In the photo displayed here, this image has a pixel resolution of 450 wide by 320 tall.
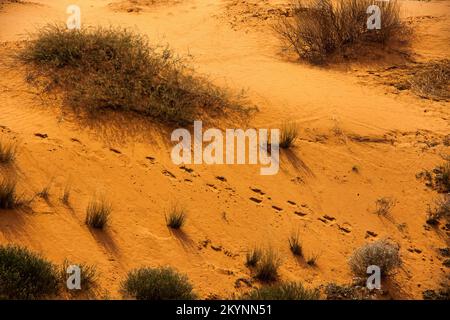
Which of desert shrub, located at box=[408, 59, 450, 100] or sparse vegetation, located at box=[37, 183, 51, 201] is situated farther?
desert shrub, located at box=[408, 59, 450, 100]

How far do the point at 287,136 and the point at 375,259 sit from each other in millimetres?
2420

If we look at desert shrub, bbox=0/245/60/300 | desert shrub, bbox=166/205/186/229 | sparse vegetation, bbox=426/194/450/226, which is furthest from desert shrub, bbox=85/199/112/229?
sparse vegetation, bbox=426/194/450/226

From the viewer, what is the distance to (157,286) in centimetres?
546

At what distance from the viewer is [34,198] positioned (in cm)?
653

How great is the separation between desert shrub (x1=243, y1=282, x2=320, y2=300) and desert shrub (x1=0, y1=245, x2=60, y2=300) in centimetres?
171

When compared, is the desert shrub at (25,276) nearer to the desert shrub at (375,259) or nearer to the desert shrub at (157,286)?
the desert shrub at (157,286)

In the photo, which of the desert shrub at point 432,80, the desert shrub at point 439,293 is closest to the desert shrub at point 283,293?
the desert shrub at point 439,293

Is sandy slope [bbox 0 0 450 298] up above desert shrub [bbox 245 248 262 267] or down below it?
above

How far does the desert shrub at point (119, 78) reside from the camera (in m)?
8.33

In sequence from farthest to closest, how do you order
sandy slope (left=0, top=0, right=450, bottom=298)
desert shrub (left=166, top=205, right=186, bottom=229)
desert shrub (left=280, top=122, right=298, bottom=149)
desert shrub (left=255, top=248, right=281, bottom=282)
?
desert shrub (left=280, top=122, right=298, bottom=149)
desert shrub (left=166, top=205, right=186, bottom=229)
sandy slope (left=0, top=0, right=450, bottom=298)
desert shrub (left=255, top=248, right=281, bottom=282)

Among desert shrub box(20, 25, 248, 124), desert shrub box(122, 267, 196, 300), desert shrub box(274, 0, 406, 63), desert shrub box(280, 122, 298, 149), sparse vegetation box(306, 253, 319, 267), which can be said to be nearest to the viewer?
desert shrub box(122, 267, 196, 300)

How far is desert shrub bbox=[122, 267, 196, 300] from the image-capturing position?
5.43 m

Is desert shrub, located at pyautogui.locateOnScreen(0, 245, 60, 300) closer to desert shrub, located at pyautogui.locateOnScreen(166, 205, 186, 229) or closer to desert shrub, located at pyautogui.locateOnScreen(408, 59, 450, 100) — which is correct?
desert shrub, located at pyautogui.locateOnScreen(166, 205, 186, 229)

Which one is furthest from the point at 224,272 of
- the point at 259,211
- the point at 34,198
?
the point at 34,198
